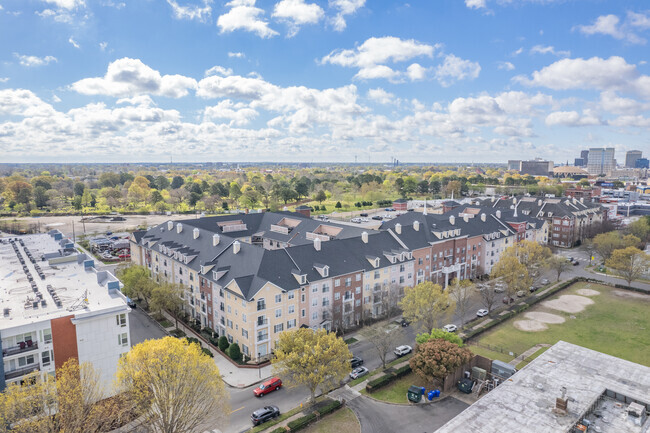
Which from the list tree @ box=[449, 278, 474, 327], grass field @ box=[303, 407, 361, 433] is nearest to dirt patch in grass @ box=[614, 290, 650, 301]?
tree @ box=[449, 278, 474, 327]

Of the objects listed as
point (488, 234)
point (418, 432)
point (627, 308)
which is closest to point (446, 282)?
point (488, 234)

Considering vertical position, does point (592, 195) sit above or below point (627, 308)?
above

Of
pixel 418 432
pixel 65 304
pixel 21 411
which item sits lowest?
pixel 418 432

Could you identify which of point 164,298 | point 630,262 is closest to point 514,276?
point 630,262

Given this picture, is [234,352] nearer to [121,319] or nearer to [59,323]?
[121,319]

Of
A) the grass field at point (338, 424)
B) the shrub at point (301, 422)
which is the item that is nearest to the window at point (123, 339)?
the shrub at point (301, 422)

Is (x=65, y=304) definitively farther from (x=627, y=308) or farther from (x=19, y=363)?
(x=627, y=308)
